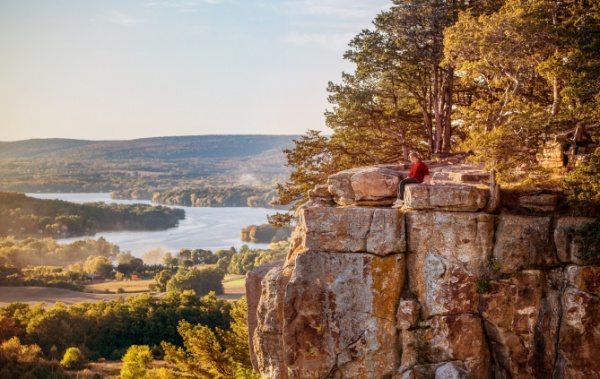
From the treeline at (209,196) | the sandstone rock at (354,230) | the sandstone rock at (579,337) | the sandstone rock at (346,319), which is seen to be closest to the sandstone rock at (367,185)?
the sandstone rock at (354,230)

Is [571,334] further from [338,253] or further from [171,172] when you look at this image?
[171,172]

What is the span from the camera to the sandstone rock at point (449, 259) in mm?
12234

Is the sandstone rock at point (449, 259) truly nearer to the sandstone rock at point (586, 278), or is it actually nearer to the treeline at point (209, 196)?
the sandstone rock at point (586, 278)

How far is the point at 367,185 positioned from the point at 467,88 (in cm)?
1172

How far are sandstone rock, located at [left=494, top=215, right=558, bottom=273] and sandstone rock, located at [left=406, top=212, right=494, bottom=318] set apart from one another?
0.33 meters

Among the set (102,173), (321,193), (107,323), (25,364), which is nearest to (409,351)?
(321,193)

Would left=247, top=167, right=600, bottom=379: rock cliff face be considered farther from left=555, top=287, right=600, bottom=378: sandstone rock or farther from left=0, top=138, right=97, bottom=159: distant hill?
left=0, top=138, right=97, bottom=159: distant hill

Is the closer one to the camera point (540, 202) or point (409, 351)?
point (409, 351)

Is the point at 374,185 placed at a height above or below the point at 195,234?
above

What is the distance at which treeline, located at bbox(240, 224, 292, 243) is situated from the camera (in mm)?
106506

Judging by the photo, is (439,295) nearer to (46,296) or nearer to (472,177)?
(472,177)

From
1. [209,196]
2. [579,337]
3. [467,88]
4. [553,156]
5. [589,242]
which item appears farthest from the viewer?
[209,196]

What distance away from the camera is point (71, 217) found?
100250 millimetres

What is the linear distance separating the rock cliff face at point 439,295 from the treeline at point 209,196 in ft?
429
